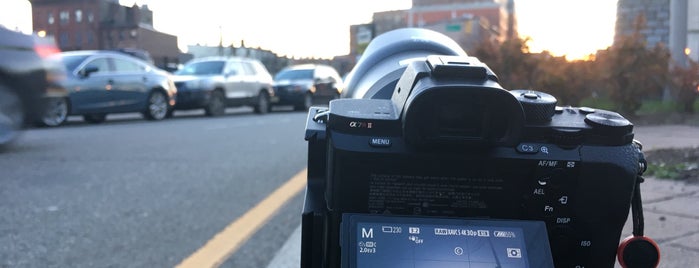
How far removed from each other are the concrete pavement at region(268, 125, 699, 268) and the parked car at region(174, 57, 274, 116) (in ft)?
41.2

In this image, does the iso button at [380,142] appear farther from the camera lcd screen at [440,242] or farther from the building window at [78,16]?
the building window at [78,16]

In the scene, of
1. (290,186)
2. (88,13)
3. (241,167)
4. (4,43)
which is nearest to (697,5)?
(290,186)

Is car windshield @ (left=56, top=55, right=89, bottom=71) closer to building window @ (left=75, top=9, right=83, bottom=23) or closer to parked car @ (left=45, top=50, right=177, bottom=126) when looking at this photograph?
parked car @ (left=45, top=50, right=177, bottom=126)

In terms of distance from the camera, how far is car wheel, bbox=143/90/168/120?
13648 mm

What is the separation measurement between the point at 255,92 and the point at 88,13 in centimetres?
2746

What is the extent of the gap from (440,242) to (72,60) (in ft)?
40.1

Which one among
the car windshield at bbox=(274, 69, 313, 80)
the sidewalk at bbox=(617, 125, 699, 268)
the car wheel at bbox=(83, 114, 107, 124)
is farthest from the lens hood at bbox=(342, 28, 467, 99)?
the car windshield at bbox=(274, 69, 313, 80)

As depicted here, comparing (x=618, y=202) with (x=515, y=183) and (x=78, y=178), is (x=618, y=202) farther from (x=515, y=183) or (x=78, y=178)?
(x=78, y=178)

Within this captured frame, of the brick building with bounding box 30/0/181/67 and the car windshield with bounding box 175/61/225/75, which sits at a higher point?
the brick building with bounding box 30/0/181/67

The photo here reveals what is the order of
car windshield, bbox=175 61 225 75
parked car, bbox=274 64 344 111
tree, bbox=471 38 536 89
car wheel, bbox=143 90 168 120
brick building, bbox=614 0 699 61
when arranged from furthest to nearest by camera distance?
parked car, bbox=274 64 344 111, car windshield, bbox=175 61 225 75, car wheel, bbox=143 90 168 120, tree, bbox=471 38 536 89, brick building, bbox=614 0 699 61

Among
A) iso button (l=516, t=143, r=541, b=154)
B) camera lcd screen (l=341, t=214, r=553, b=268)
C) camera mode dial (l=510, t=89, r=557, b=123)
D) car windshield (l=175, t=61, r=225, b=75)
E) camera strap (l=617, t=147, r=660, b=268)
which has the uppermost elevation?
car windshield (l=175, t=61, r=225, b=75)

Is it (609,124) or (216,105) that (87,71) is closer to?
(216,105)

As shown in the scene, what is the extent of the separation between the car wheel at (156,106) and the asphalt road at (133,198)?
5070mm

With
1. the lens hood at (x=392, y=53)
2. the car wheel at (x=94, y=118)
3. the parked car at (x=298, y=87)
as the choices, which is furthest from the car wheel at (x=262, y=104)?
the lens hood at (x=392, y=53)
